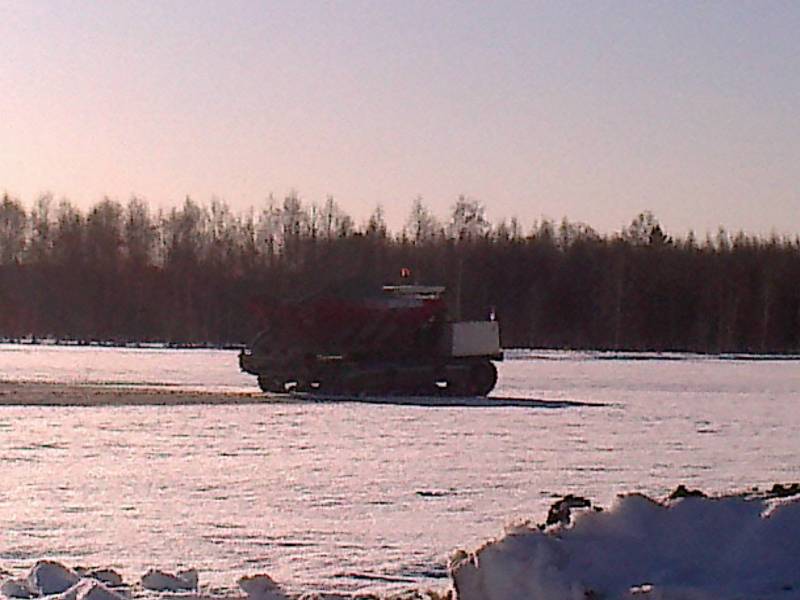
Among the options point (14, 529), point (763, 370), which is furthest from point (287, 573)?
point (763, 370)

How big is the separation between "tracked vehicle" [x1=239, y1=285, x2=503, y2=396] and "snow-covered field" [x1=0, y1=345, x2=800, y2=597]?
3544 millimetres

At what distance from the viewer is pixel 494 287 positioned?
87500 millimetres

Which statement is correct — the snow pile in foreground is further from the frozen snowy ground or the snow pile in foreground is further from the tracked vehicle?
the tracked vehicle

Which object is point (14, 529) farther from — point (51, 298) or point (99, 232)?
point (99, 232)

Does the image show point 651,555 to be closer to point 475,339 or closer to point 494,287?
point 475,339

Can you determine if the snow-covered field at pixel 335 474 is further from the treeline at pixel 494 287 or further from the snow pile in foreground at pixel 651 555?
the treeline at pixel 494 287

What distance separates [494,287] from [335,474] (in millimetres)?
72993

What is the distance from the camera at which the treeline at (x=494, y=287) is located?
82.4 m

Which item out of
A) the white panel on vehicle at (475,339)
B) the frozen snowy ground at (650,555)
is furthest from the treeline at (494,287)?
the frozen snowy ground at (650,555)

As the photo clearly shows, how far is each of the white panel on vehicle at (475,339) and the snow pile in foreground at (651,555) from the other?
24731 mm

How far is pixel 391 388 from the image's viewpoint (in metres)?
30.9

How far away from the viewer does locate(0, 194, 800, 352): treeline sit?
82375mm

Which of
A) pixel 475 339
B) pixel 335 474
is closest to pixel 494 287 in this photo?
pixel 475 339

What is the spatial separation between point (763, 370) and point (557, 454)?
Result: 31.8 m
